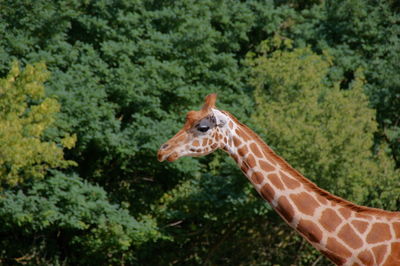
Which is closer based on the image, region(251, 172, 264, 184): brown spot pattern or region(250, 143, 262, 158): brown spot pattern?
region(251, 172, 264, 184): brown spot pattern

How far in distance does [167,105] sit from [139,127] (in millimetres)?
2011

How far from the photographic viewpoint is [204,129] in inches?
307

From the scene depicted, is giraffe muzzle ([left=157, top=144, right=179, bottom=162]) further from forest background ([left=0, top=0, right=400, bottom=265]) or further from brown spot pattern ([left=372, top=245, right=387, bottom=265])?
forest background ([left=0, top=0, right=400, bottom=265])

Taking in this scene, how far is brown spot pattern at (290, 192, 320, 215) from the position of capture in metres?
7.37

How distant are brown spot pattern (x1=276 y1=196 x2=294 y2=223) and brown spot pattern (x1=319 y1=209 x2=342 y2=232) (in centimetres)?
30

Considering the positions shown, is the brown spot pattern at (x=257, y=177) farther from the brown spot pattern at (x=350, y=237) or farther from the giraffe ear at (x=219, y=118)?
the brown spot pattern at (x=350, y=237)

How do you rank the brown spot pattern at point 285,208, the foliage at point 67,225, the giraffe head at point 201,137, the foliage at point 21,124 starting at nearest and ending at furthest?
the brown spot pattern at point 285,208 → the giraffe head at point 201,137 → the foliage at point 21,124 → the foliage at point 67,225

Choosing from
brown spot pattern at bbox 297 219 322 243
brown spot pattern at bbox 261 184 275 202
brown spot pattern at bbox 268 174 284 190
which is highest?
brown spot pattern at bbox 268 174 284 190

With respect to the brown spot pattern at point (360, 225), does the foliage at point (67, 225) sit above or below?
below

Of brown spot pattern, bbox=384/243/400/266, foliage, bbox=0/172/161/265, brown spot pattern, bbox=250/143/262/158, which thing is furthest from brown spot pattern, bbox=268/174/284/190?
foliage, bbox=0/172/161/265

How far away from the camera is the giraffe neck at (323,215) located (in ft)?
23.7

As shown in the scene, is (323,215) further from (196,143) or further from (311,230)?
(196,143)

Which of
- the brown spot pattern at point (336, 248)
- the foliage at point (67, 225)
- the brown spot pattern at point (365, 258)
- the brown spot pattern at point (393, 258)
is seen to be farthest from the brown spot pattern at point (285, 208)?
the foliage at point (67, 225)

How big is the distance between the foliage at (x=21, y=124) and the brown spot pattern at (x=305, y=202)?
8.19m
